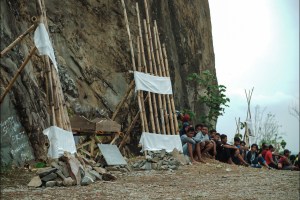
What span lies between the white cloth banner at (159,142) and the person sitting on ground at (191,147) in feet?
0.75

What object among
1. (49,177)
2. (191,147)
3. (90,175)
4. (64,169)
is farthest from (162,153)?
(49,177)

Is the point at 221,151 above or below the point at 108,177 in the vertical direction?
below

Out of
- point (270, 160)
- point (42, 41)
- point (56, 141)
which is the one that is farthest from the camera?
point (270, 160)

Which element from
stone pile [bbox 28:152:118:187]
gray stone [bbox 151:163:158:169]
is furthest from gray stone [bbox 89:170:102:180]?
gray stone [bbox 151:163:158:169]

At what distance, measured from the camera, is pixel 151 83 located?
11.4m

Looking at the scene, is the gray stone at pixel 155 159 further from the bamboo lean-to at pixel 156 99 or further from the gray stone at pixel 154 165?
the bamboo lean-to at pixel 156 99

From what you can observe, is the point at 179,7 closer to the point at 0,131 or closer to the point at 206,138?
the point at 206,138

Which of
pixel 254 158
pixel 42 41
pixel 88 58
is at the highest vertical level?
pixel 88 58

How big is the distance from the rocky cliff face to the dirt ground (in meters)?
1.36

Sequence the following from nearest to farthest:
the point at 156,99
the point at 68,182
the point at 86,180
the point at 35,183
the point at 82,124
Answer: the point at 35,183, the point at 68,182, the point at 86,180, the point at 82,124, the point at 156,99

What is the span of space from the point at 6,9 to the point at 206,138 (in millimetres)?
5306

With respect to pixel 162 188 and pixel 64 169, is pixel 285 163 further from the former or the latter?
pixel 64 169

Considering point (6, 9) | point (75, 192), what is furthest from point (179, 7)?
point (75, 192)

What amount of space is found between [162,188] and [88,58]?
7.31 m
